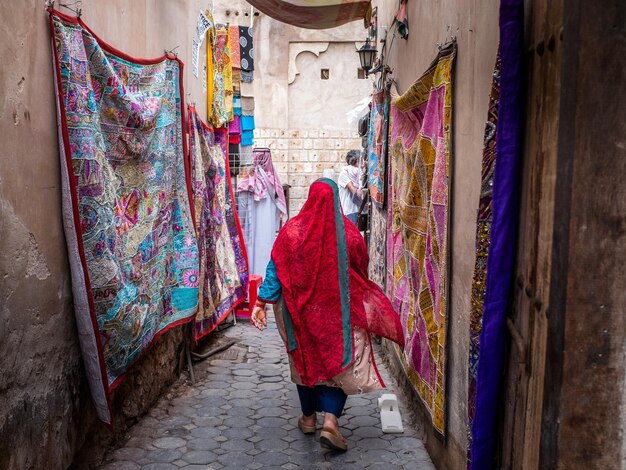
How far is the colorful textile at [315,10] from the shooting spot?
21.4 ft

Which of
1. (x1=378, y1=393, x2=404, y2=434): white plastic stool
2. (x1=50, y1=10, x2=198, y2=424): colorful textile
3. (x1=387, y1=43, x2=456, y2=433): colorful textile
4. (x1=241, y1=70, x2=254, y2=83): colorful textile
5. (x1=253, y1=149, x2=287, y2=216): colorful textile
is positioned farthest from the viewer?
(x1=253, y1=149, x2=287, y2=216): colorful textile

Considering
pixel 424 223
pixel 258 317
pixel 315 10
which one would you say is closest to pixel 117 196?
pixel 258 317

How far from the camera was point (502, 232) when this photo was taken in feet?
7.30

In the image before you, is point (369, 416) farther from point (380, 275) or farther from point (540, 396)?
point (540, 396)

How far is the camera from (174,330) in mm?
5684

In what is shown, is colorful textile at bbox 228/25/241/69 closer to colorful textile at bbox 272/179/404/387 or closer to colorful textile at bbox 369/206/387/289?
colorful textile at bbox 369/206/387/289

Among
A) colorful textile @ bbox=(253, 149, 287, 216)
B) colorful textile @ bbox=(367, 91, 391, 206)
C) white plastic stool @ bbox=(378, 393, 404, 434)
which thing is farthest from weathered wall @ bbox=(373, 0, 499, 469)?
colorful textile @ bbox=(253, 149, 287, 216)

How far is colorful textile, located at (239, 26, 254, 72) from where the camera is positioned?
8500 mm

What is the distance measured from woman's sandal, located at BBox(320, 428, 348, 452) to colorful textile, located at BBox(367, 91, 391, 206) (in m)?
2.88

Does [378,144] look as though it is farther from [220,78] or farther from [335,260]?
[335,260]

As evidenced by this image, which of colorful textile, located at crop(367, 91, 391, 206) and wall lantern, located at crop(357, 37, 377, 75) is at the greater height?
wall lantern, located at crop(357, 37, 377, 75)

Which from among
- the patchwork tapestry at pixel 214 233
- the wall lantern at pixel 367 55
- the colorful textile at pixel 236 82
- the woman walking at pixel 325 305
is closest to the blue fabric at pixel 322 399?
the woman walking at pixel 325 305

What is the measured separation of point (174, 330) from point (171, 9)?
276 cm

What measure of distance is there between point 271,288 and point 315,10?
3.61m
